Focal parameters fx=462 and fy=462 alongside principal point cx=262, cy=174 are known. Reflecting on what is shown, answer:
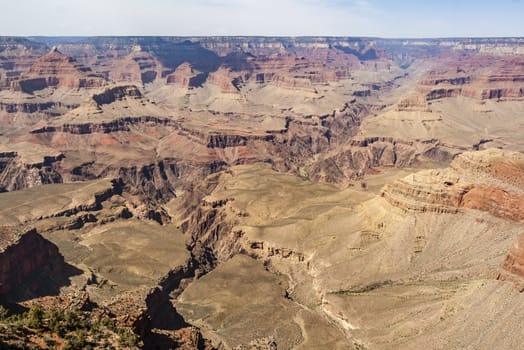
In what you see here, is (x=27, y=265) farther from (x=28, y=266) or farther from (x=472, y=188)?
(x=472, y=188)

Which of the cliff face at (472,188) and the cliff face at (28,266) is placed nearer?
the cliff face at (28,266)

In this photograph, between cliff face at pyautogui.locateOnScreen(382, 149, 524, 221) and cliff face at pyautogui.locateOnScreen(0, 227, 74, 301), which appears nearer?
cliff face at pyautogui.locateOnScreen(0, 227, 74, 301)

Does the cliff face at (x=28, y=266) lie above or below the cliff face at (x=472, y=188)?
below

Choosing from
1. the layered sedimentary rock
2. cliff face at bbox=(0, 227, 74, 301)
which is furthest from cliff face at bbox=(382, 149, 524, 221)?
the layered sedimentary rock

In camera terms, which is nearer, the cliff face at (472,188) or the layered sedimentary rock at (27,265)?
the layered sedimentary rock at (27,265)

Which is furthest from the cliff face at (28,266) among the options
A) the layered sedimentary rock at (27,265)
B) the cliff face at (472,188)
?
the cliff face at (472,188)

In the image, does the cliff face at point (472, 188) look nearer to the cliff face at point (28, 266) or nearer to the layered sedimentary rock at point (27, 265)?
the cliff face at point (28, 266)

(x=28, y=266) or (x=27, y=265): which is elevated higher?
(x=27, y=265)

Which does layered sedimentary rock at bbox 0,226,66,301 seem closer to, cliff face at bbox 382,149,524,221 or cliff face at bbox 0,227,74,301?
cliff face at bbox 0,227,74,301

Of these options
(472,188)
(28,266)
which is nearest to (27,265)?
(28,266)

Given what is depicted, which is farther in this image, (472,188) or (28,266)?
(472,188)

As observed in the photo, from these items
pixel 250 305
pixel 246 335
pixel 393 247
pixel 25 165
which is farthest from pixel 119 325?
pixel 25 165
